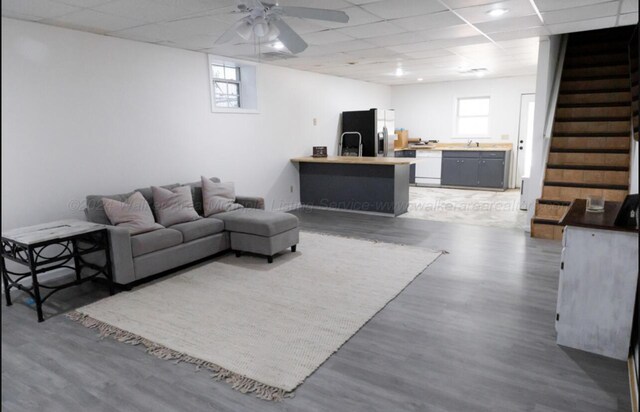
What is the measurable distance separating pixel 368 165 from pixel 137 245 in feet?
12.8

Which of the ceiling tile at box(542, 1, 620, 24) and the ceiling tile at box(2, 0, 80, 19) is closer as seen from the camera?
the ceiling tile at box(2, 0, 80, 19)

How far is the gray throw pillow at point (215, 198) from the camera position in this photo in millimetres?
4633

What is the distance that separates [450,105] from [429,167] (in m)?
1.59

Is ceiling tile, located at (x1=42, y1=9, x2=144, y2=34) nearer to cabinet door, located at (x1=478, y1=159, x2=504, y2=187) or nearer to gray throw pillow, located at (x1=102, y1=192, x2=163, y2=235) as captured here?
gray throw pillow, located at (x1=102, y1=192, x2=163, y2=235)

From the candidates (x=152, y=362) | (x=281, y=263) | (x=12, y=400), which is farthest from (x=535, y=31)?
(x=12, y=400)

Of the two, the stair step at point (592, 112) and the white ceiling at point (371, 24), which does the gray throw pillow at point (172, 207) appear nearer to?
the white ceiling at point (371, 24)

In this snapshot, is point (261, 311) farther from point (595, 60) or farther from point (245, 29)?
point (595, 60)

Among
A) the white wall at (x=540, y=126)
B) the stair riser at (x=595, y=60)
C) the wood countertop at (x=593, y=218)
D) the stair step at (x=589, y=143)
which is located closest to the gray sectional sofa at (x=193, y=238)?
the wood countertop at (x=593, y=218)

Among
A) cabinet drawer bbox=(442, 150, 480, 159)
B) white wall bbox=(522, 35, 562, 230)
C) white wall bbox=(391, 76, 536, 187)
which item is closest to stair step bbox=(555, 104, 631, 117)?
white wall bbox=(522, 35, 562, 230)

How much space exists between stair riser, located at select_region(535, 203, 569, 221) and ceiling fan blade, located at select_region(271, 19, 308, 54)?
11.6ft

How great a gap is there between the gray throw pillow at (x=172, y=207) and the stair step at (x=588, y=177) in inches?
176

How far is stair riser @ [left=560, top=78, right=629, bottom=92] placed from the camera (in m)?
5.99

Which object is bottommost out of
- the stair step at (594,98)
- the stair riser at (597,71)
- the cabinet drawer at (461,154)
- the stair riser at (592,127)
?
the cabinet drawer at (461,154)

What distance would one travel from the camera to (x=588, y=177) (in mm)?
5172
